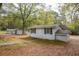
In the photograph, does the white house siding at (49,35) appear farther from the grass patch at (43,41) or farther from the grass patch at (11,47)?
the grass patch at (11,47)

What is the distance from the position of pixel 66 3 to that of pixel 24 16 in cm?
52

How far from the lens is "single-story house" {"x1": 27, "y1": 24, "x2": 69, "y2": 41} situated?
152 inches

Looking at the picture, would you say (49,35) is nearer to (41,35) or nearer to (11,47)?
(41,35)

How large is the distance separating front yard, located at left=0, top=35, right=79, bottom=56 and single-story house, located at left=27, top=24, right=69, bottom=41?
6 cm

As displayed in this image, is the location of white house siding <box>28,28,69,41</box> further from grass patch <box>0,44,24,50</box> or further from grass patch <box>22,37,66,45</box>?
grass patch <box>0,44,24,50</box>

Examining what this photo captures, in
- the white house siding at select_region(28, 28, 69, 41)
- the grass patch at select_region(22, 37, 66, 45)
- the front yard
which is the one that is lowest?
the front yard

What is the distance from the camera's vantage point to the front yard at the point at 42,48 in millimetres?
3826

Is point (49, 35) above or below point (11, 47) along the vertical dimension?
above

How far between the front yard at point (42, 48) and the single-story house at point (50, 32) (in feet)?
0.20

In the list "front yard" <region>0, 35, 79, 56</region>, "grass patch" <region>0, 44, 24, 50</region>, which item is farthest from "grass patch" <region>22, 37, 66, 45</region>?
"grass patch" <region>0, 44, 24, 50</region>

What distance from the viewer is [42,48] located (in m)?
3.85

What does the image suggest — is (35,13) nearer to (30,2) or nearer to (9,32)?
(30,2)

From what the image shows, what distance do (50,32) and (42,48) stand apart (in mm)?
A: 215

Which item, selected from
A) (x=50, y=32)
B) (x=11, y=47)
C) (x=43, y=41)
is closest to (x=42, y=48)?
(x=43, y=41)
